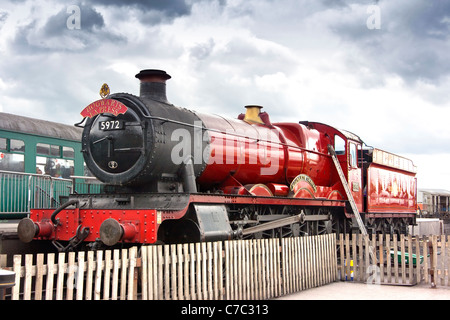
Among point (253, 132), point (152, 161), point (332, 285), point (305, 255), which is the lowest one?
point (332, 285)

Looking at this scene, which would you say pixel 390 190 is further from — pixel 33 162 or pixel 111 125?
pixel 111 125

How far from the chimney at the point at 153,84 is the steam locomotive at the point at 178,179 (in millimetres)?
19

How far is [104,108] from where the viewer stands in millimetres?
9297

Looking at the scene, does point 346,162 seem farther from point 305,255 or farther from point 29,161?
point 29,161

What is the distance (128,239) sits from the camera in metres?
8.19

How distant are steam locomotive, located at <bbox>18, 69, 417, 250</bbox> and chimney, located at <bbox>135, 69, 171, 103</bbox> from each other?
0.7 inches

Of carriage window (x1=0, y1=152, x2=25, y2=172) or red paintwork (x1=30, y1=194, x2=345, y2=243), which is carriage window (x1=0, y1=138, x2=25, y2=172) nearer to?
carriage window (x1=0, y1=152, x2=25, y2=172)

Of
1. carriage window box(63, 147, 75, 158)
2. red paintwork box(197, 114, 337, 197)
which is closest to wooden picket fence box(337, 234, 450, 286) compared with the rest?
red paintwork box(197, 114, 337, 197)

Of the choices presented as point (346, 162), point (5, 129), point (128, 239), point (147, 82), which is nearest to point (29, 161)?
point (5, 129)

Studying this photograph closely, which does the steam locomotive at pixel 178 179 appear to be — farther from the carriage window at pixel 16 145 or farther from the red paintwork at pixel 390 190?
the carriage window at pixel 16 145

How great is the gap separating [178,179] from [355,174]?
728 cm

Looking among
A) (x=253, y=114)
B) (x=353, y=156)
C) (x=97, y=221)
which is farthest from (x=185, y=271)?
(x=353, y=156)

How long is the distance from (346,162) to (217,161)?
558 centimetres
